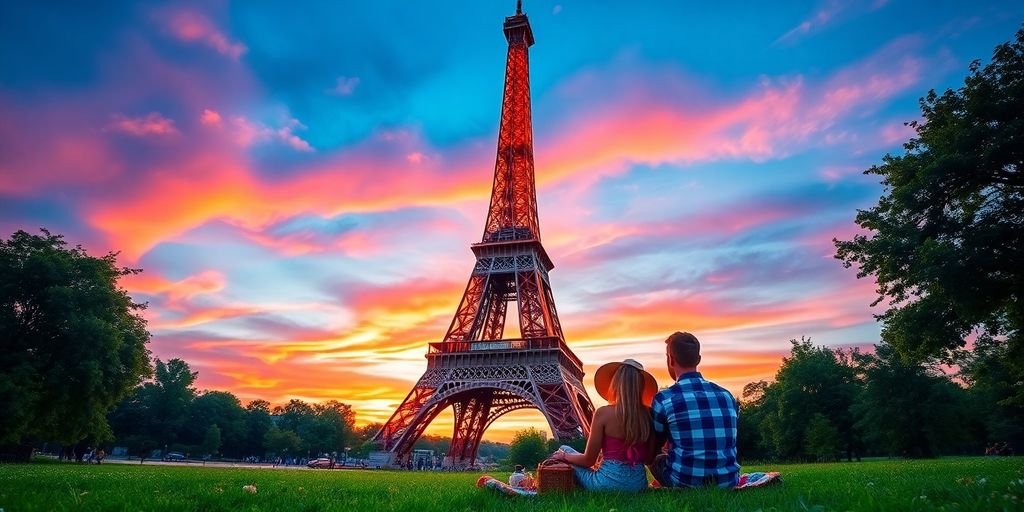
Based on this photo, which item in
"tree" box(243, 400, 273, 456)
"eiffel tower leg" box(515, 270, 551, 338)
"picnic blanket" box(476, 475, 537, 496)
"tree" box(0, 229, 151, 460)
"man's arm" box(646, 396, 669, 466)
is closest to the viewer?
"picnic blanket" box(476, 475, 537, 496)

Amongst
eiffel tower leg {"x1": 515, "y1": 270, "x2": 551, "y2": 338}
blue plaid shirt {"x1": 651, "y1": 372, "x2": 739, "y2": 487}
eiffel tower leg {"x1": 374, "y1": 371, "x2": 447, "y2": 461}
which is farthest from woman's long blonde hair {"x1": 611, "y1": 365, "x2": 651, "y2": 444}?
eiffel tower leg {"x1": 515, "y1": 270, "x2": 551, "y2": 338}

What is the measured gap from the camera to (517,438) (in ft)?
120

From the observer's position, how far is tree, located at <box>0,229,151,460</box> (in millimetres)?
17938

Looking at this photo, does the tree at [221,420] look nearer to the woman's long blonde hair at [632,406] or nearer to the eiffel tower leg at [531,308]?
the eiffel tower leg at [531,308]

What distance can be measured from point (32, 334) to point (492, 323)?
29206 mm

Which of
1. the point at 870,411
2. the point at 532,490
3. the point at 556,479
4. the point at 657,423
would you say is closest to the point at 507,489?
the point at 532,490

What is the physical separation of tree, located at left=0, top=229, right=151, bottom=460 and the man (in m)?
20.2

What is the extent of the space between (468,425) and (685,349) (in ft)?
124

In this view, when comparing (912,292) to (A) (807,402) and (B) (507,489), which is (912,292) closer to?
(B) (507,489)

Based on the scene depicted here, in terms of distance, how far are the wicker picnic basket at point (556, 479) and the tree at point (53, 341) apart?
1916cm

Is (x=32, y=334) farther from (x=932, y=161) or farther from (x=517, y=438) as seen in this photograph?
(x=932, y=161)

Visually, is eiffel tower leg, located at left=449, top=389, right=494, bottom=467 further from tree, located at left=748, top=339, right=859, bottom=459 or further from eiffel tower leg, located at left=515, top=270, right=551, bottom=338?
tree, located at left=748, top=339, right=859, bottom=459

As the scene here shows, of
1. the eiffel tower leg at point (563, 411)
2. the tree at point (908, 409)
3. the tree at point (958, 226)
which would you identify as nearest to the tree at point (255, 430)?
the eiffel tower leg at point (563, 411)

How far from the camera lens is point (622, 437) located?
16.8ft
